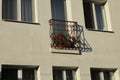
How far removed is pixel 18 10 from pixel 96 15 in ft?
13.5

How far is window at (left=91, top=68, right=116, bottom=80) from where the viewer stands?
14.1 meters

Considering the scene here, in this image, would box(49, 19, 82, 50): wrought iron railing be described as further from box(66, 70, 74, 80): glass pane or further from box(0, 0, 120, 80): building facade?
box(66, 70, 74, 80): glass pane

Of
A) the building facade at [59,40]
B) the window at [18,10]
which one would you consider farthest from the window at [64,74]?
the window at [18,10]

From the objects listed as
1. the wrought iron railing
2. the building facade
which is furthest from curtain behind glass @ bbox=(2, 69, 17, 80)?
the wrought iron railing

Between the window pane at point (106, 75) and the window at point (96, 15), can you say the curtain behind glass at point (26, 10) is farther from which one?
the window pane at point (106, 75)

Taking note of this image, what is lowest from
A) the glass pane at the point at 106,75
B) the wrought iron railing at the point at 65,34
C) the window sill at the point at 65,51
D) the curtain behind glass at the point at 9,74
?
the glass pane at the point at 106,75

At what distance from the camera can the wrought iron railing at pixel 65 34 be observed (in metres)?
13.4

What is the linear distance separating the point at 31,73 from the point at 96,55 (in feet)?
10.3

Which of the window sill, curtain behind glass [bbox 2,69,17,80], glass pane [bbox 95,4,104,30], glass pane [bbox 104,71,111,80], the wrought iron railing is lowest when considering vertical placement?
glass pane [bbox 104,71,111,80]

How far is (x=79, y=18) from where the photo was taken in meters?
14.3

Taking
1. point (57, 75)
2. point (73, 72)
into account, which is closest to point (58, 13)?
point (73, 72)

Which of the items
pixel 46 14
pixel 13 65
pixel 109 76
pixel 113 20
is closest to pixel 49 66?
pixel 13 65

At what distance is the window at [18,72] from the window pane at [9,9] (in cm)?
216

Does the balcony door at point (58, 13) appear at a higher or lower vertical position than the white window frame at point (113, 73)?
higher
